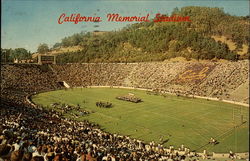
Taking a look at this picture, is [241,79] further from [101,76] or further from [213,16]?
[213,16]

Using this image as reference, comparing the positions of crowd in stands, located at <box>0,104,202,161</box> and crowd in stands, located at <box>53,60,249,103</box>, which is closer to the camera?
crowd in stands, located at <box>0,104,202,161</box>

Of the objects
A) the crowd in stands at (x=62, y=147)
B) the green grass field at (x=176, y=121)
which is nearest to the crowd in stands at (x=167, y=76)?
the green grass field at (x=176, y=121)

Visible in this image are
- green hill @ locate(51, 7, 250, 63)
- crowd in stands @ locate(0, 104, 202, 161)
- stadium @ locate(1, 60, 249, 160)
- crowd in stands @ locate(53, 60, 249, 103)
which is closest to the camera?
crowd in stands @ locate(0, 104, 202, 161)

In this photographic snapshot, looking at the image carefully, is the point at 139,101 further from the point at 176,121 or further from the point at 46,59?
the point at 46,59

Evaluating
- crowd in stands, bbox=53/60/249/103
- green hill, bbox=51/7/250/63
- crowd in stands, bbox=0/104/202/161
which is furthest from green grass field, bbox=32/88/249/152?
green hill, bbox=51/7/250/63

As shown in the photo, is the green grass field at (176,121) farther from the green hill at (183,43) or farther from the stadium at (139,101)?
the green hill at (183,43)

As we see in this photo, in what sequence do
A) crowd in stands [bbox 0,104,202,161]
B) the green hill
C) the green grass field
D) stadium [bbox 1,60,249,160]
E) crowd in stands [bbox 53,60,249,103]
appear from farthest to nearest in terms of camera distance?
the green hill → crowd in stands [bbox 53,60,249,103] → the green grass field → stadium [bbox 1,60,249,160] → crowd in stands [bbox 0,104,202,161]

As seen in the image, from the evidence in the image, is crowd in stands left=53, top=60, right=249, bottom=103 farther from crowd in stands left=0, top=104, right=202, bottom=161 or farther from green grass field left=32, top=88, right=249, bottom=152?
crowd in stands left=0, top=104, right=202, bottom=161

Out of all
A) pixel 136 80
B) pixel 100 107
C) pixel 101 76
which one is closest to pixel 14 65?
pixel 101 76
